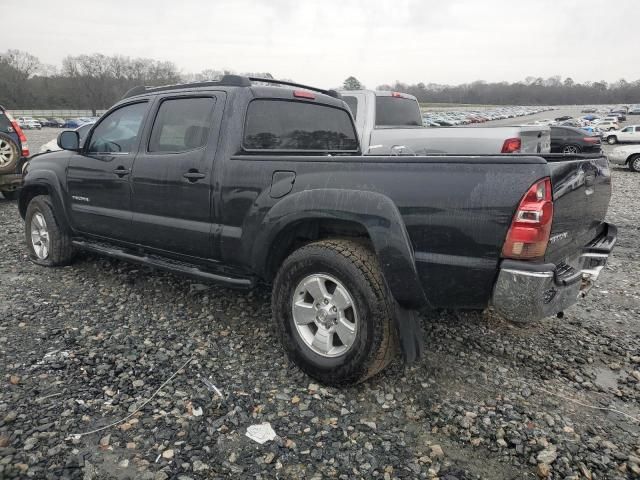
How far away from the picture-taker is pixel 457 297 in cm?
243

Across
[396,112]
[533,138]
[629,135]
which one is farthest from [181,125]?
[629,135]

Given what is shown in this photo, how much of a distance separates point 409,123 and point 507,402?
595 centimetres

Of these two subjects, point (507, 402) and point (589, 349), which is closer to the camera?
point (507, 402)

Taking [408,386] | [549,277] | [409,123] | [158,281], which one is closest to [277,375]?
[408,386]

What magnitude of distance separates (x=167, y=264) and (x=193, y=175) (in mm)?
798

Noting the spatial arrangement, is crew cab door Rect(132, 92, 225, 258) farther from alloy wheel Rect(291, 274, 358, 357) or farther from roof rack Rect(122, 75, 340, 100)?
alloy wheel Rect(291, 274, 358, 357)

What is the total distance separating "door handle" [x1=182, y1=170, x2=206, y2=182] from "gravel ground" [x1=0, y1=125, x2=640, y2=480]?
113 cm

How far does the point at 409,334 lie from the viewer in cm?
262

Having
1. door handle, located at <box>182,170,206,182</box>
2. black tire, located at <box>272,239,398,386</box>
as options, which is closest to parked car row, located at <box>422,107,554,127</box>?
door handle, located at <box>182,170,206,182</box>

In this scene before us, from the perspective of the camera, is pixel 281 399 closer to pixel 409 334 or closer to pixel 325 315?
pixel 325 315

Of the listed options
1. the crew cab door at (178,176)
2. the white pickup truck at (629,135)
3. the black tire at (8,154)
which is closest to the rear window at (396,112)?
the crew cab door at (178,176)

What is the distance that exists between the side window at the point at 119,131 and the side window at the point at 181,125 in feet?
0.81

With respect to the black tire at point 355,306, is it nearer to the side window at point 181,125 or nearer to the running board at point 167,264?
the running board at point 167,264

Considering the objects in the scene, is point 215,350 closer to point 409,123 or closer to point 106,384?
point 106,384
